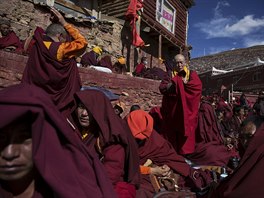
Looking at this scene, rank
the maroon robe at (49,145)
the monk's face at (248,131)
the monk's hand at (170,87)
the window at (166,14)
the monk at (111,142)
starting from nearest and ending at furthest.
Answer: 1. the maroon robe at (49,145)
2. the monk at (111,142)
3. the monk's face at (248,131)
4. the monk's hand at (170,87)
5. the window at (166,14)

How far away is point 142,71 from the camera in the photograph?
1136 cm

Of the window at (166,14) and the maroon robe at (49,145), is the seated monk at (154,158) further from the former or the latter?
the window at (166,14)

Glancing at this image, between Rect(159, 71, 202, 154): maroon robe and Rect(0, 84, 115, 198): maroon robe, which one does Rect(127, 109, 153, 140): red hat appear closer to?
Rect(159, 71, 202, 154): maroon robe

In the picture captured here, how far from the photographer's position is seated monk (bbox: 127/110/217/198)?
3354 mm

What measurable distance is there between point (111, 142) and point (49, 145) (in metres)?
1.23

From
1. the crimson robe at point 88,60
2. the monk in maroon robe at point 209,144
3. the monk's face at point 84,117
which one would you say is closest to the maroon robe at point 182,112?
the monk in maroon robe at point 209,144

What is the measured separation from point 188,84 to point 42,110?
4.07 metres

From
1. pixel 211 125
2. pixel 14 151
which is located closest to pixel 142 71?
pixel 211 125

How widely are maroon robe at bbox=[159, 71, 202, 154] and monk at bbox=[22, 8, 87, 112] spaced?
6.33 feet

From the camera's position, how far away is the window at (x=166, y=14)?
17.4m

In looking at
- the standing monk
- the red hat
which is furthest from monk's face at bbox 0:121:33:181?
the standing monk

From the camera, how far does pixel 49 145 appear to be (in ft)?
3.92

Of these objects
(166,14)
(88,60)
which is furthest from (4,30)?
(166,14)

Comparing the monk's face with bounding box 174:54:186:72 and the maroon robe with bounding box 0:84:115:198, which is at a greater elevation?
the monk's face with bounding box 174:54:186:72
